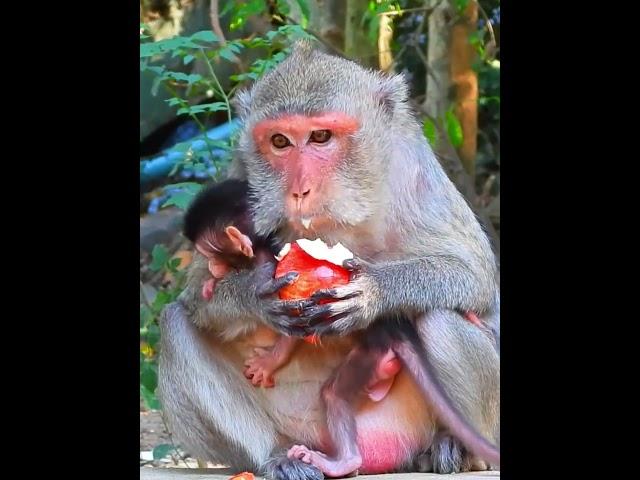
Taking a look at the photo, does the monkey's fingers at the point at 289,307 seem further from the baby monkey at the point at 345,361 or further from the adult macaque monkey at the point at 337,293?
the baby monkey at the point at 345,361

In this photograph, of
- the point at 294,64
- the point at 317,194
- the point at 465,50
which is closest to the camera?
the point at 317,194

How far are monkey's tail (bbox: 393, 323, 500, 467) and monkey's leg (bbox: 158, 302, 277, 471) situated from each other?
81 centimetres

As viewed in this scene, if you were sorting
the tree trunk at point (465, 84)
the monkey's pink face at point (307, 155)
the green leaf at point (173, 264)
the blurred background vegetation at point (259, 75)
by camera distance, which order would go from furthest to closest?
the tree trunk at point (465, 84) → the green leaf at point (173, 264) → the blurred background vegetation at point (259, 75) → the monkey's pink face at point (307, 155)

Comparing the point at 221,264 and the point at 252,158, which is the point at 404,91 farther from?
the point at 221,264

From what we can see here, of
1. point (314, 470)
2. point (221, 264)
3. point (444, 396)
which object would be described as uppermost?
point (221, 264)

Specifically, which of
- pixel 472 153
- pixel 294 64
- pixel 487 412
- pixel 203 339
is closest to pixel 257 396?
pixel 203 339

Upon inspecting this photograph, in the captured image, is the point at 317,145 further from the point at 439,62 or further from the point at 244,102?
the point at 439,62

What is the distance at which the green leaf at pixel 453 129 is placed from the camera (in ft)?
25.1

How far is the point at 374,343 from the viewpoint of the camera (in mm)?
4832

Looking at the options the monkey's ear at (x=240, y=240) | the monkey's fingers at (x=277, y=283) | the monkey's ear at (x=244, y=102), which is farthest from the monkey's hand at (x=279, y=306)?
the monkey's ear at (x=244, y=102)

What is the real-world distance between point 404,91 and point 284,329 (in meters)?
1.36

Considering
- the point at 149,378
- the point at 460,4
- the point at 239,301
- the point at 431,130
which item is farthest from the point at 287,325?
the point at 460,4

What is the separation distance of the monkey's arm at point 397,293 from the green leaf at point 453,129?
9.49ft
